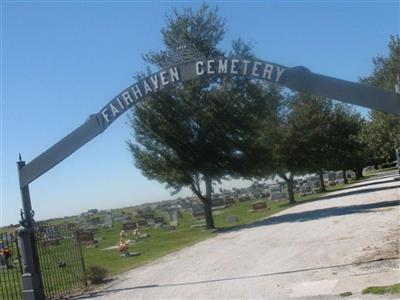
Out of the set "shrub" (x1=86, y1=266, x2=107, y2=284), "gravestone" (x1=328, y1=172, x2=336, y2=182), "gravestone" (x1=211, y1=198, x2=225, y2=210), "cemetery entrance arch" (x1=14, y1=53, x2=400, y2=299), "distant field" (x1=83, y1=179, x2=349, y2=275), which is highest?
"cemetery entrance arch" (x1=14, y1=53, x2=400, y2=299)

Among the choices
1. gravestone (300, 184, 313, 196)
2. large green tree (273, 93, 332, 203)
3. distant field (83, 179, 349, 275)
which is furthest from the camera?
gravestone (300, 184, 313, 196)

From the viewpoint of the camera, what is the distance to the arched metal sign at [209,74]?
1116cm

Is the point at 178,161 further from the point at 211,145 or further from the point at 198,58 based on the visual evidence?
the point at 198,58

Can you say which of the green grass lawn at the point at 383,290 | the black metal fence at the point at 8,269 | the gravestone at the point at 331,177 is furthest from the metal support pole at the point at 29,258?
the gravestone at the point at 331,177

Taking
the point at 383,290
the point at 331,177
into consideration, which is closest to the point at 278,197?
the point at 331,177

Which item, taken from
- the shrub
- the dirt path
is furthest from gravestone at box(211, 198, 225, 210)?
the shrub

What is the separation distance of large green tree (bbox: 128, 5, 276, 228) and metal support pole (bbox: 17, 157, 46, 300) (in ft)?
55.8

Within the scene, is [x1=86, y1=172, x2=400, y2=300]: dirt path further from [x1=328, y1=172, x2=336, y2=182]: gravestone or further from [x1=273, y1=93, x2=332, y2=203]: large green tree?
[x1=328, y1=172, x2=336, y2=182]: gravestone

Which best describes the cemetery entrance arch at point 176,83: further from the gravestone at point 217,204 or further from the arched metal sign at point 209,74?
the gravestone at point 217,204

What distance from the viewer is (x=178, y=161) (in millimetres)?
30938

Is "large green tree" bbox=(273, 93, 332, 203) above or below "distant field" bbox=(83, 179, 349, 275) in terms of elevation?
above

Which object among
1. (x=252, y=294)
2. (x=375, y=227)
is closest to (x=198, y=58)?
(x=252, y=294)

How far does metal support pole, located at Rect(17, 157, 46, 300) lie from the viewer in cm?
1300

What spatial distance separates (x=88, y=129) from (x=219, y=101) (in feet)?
56.0
